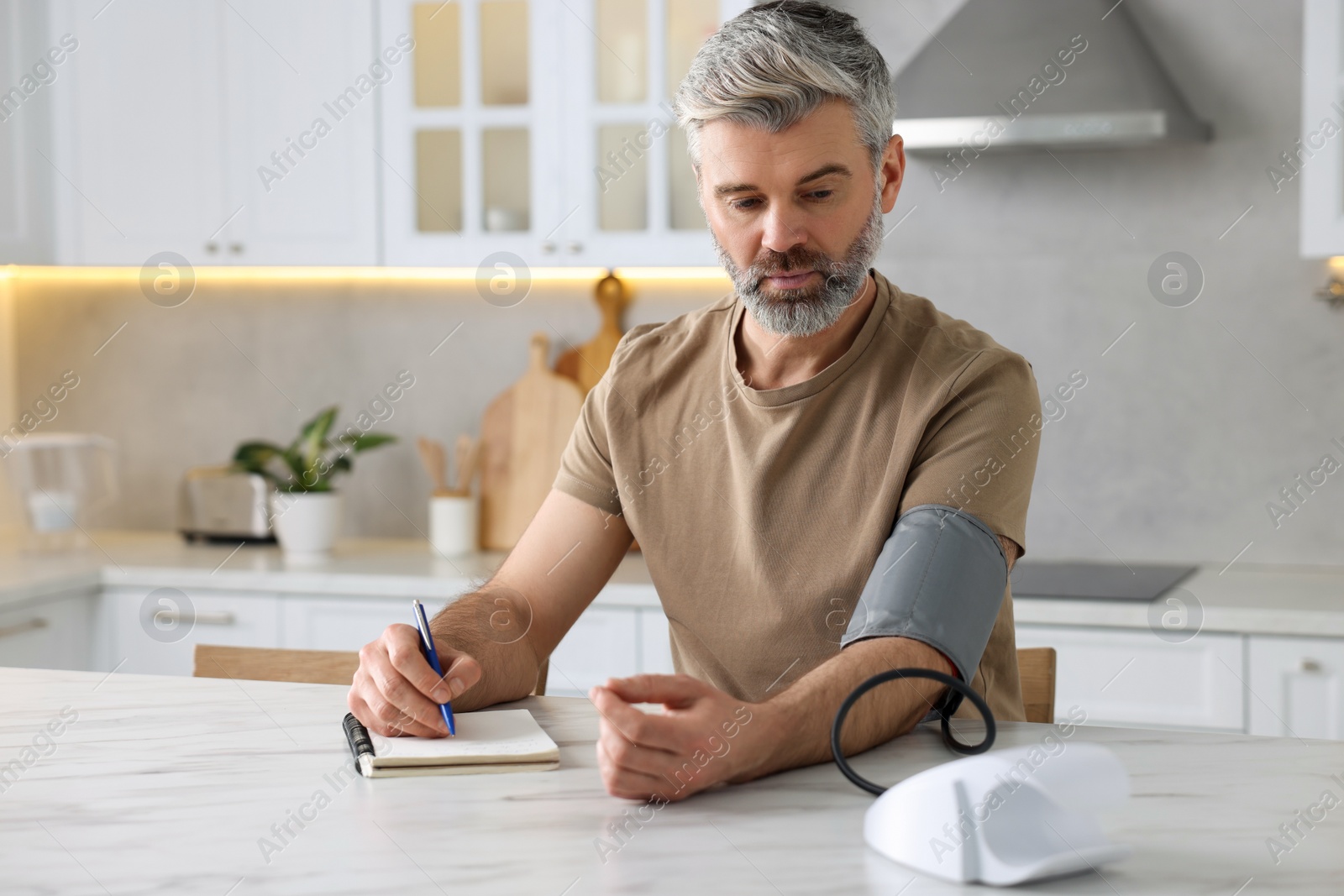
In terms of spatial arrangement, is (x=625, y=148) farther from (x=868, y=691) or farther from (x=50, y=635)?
(x=868, y=691)

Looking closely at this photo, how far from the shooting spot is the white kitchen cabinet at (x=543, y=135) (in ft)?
8.79

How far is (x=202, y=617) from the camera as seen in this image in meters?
2.64

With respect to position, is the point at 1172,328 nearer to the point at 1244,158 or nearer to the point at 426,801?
the point at 1244,158

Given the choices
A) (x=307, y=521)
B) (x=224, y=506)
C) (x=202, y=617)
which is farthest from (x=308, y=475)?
(x=202, y=617)

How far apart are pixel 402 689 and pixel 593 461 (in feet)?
1.58

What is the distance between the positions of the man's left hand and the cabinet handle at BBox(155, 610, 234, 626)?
1.89m

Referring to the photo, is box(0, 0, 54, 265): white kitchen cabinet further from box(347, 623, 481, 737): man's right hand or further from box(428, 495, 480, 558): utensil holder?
box(347, 623, 481, 737): man's right hand

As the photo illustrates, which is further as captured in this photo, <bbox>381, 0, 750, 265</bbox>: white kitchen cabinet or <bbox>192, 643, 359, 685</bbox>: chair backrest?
<bbox>381, 0, 750, 265</bbox>: white kitchen cabinet

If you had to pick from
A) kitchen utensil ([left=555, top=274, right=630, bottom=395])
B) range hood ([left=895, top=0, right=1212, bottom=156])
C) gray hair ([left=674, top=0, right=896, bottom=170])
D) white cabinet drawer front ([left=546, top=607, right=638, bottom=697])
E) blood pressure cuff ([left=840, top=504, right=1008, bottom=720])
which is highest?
range hood ([left=895, top=0, right=1212, bottom=156])

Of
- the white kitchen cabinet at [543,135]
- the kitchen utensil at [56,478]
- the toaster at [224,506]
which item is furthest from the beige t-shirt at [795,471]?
the kitchen utensil at [56,478]

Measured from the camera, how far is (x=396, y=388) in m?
3.15

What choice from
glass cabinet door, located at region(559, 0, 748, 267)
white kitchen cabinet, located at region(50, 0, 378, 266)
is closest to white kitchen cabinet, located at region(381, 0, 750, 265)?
glass cabinet door, located at region(559, 0, 748, 267)

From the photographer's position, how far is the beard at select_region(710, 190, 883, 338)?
51.9 inches

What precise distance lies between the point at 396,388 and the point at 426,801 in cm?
231
